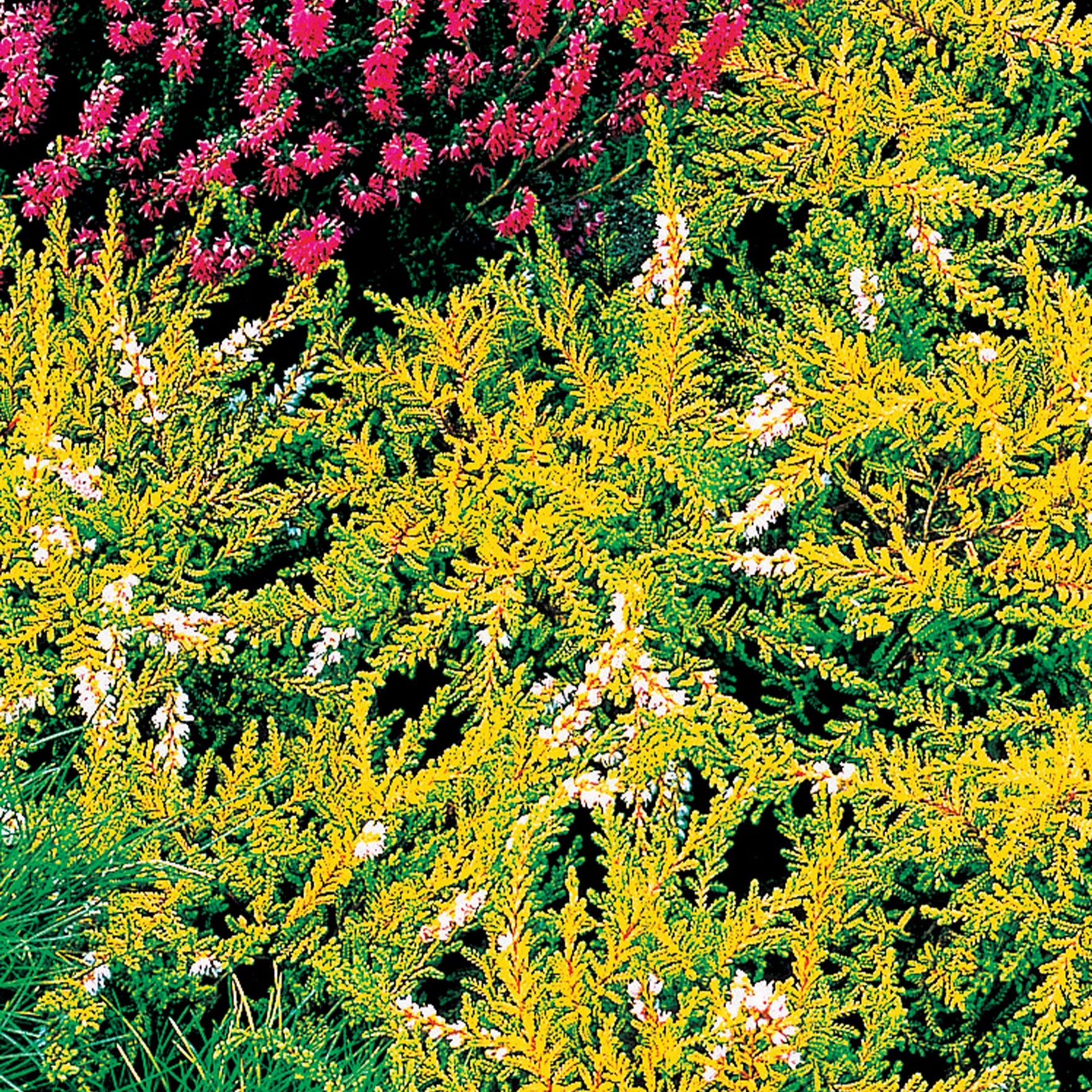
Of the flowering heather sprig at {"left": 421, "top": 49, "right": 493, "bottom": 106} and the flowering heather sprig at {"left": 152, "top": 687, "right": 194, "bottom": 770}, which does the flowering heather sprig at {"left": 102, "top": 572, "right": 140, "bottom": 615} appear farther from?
the flowering heather sprig at {"left": 421, "top": 49, "right": 493, "bottom": 106}

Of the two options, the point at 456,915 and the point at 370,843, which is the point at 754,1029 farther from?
the point at 370,843

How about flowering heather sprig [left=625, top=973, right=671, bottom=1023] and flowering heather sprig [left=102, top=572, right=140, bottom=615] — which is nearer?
flowering heather sprig [left=625, top=973, right=671, bottom=1023]

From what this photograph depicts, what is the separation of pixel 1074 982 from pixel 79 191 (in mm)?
2243

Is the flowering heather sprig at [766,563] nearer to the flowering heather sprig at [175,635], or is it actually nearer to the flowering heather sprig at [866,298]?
the flowering heather sprig at [866,298]

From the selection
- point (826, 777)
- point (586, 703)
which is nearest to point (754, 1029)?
point (826, 777)

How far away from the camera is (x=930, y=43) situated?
2738 mm

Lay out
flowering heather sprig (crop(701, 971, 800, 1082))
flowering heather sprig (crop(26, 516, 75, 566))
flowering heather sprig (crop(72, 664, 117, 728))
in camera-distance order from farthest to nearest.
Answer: flowering heather sprig (crop(26, 516, 75, 566)), flowering heather sprig (crop(72, 664, 117, 728)), flowering heather sprig (crop(701, 971, 800, 1082))

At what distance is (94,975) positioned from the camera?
194cm

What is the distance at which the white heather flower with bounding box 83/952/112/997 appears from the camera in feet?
6.33

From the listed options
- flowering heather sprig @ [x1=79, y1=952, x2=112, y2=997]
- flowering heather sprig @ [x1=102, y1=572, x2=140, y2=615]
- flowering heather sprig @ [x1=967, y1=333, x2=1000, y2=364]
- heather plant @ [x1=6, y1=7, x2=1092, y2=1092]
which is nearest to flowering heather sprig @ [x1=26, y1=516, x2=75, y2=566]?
heather plant @ [x1=6, y1=7, x2=1092, y2=1092]

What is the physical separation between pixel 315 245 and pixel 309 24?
38 cm

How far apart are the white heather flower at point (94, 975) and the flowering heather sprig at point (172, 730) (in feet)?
0.96

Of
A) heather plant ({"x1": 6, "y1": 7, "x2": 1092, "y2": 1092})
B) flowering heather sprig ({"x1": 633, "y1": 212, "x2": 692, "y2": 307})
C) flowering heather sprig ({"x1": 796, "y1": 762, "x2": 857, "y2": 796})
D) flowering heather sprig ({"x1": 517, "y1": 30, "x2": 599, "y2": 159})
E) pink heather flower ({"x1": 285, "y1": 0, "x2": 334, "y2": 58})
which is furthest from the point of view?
flowering heather sprig ({"x1": 517, "y1": 30, "x2": 599, "y2": 159})

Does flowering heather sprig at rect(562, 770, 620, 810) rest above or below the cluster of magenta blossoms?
below
